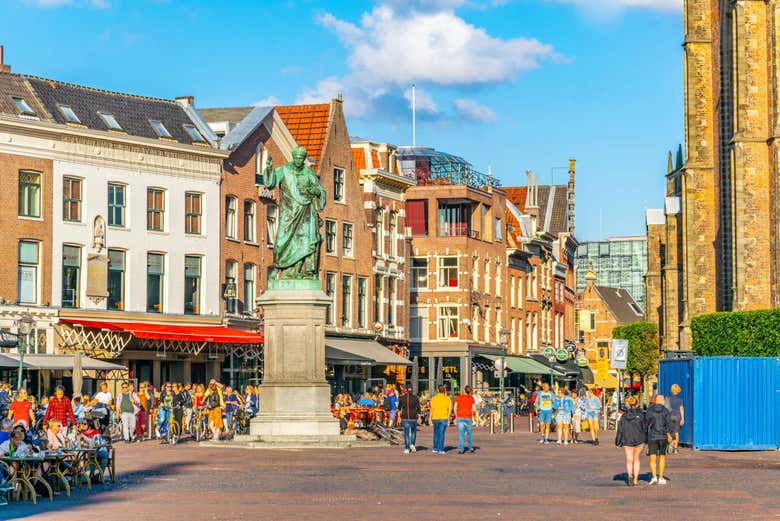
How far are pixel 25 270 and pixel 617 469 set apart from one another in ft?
92.2

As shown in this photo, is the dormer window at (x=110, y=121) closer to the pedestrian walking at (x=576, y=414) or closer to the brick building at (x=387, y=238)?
the brick building at (x=387, y=238)

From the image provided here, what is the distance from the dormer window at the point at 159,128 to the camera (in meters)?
60.1

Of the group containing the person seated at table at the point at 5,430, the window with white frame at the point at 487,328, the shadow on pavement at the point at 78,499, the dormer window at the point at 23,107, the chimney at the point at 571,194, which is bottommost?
the shadow on pavement at the point at 78,499

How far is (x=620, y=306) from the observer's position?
543ft

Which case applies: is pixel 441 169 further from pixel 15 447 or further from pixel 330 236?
pixel 15 447

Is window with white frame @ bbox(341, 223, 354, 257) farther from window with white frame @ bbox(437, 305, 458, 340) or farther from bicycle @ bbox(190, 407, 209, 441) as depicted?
bicycle @ bbox(190, 407, 209, 441)

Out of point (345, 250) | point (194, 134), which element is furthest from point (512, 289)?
point (194, 134)

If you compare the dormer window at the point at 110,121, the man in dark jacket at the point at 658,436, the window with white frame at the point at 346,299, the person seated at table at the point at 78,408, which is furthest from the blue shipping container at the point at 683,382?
the window with white frame at the point at 346,299

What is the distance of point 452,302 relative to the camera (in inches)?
3246

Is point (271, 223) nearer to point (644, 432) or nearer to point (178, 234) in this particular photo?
point (178, 234)

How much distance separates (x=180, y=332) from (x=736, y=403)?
2332 cm

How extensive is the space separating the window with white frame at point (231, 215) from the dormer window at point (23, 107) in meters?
9.76

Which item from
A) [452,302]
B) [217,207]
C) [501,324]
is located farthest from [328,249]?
[501,324]

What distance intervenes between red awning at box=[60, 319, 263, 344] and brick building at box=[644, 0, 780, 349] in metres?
17.7
